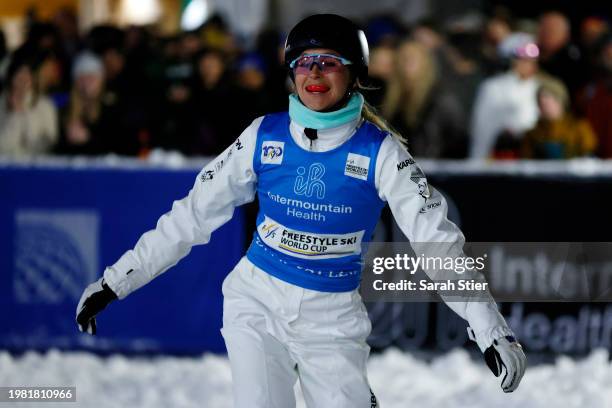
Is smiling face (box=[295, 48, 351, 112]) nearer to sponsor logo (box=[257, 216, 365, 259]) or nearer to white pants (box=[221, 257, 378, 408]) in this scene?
sponsor logo (box=[257, 216, 365, 259])

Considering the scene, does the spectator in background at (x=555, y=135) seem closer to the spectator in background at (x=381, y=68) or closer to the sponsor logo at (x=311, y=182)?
the spectator in background at (x=381, y=68)

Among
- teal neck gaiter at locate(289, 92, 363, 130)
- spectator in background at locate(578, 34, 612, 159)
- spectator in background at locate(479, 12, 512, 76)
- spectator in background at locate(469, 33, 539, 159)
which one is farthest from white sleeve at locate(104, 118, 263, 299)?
spectator in background at locate(479, 12, 512, 76)

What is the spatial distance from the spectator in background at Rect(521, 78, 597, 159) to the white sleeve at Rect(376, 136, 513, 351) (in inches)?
196

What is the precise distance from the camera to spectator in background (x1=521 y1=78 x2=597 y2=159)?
32.7ft

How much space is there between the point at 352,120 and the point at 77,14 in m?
10.1

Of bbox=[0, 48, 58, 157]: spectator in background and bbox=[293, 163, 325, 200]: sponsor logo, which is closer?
bbox=[293, 163, 325, 200]: sponsor logo

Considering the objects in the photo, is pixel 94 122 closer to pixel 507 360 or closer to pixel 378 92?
pixel 378 92

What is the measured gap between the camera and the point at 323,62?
5266mm

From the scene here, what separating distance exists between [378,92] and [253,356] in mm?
5423

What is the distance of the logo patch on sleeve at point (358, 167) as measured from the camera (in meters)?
5.20

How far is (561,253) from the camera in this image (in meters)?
8.55

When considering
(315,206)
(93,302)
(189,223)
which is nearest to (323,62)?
(315,206)

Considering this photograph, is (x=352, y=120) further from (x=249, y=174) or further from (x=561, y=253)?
(x=561, y=253)

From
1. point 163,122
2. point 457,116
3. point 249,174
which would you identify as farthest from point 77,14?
point 249,174
